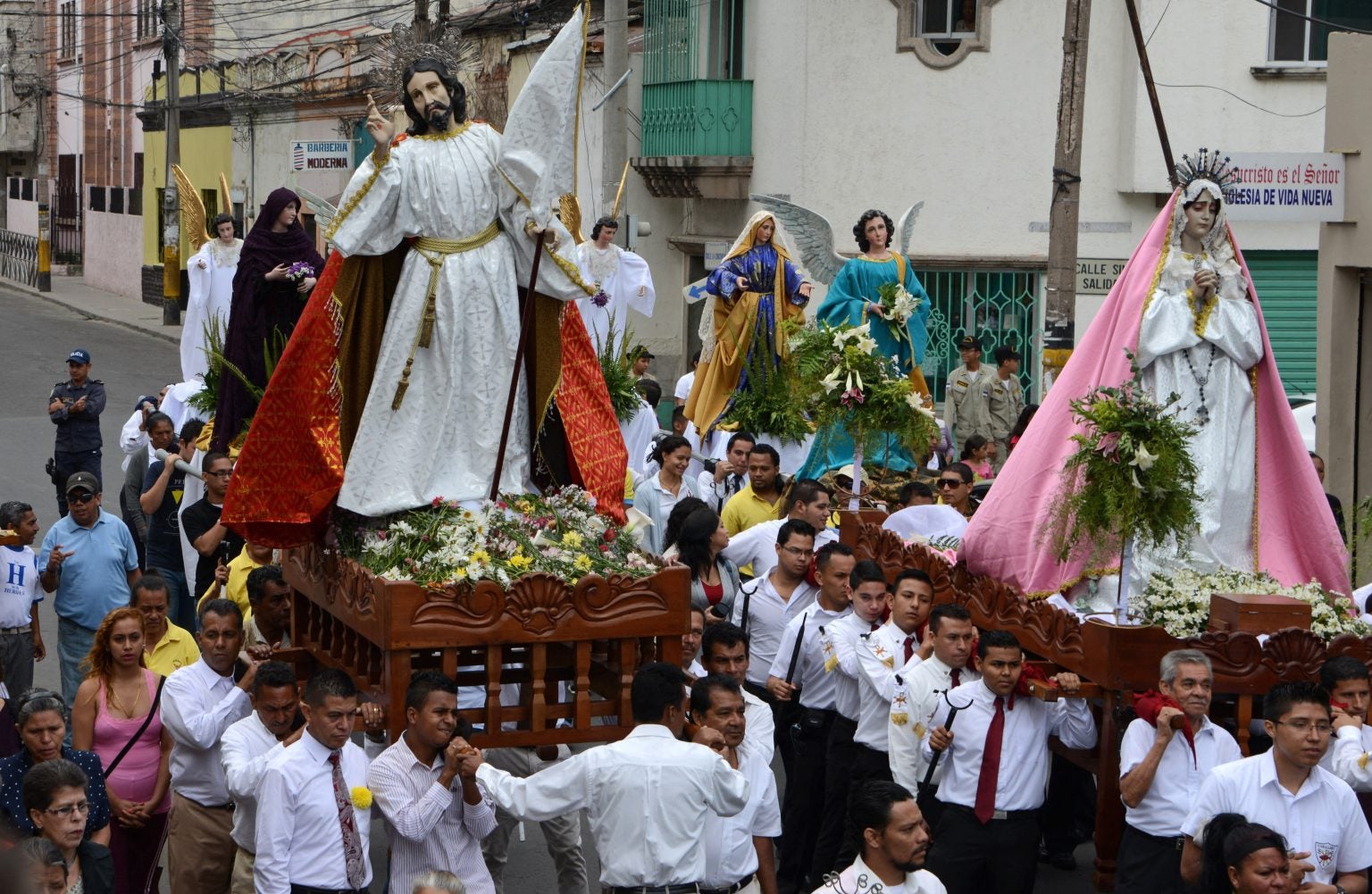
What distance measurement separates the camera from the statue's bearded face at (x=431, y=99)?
6598mm

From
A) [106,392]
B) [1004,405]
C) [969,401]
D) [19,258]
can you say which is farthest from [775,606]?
[19,258]

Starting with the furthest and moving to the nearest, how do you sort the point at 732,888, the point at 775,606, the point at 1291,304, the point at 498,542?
the point at 1291,304 < the point at 775,606 < the point at 498,542 < the point at 732,888

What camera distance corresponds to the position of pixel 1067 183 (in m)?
12.4

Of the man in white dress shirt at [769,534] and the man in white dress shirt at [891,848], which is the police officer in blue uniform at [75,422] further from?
the man in white dress shirt at [891,848]

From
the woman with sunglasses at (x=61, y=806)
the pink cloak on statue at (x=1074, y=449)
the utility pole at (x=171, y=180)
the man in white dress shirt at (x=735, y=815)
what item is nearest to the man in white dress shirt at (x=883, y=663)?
the pink cloak on statue at (x=1074, y=449)

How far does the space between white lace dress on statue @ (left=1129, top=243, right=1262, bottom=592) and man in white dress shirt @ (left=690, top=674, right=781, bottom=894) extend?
2197 millimetres

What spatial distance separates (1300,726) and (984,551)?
2.15m

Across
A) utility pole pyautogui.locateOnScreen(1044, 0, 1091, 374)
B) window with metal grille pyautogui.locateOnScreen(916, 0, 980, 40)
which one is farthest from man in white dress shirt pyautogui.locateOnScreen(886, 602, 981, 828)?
window with metal grille pyautogui.locateOnScreen(916, 0, 980, 40)

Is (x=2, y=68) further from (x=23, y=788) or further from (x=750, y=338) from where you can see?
(x=23, y=788)

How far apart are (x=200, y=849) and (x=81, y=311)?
27836 mm

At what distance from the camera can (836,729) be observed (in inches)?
286

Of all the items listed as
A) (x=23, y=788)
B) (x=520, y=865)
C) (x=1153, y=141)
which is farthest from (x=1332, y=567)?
(x=1153, y=141)

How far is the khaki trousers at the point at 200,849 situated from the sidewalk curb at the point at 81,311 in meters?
22.4

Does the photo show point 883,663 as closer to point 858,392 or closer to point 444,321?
point 444,321
